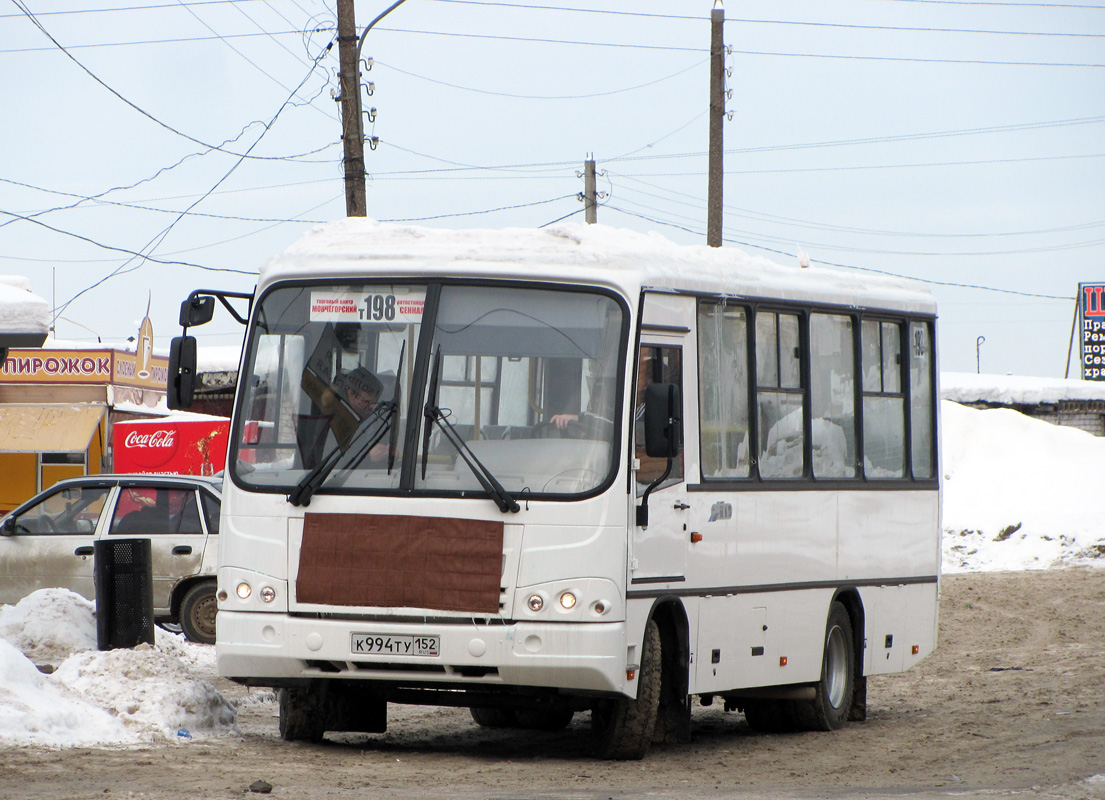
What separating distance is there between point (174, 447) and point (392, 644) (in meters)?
22.7

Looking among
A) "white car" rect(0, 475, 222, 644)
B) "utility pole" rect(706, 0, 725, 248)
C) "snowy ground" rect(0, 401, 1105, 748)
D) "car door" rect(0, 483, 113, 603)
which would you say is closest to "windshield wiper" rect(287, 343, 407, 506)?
"snowy ground" rect(0, 401, 1105, 748)

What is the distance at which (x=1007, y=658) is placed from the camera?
59.7ft

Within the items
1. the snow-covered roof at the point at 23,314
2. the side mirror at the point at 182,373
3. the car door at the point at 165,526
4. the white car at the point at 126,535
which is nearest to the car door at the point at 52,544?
the white car at the point at 126,535

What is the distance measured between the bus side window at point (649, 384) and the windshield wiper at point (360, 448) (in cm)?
132

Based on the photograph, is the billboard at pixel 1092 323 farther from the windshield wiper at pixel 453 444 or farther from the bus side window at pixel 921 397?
the windshield wiper at pixel 453 444

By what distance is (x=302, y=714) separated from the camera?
10.0m

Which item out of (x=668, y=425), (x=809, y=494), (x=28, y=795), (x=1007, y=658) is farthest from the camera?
(x=1007, y=658)

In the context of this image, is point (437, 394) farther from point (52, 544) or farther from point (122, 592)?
point (52, 544)

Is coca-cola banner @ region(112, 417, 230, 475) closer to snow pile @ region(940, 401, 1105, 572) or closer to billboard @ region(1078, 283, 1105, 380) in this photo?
snow pile @ region(940, 401, 1105, 572)

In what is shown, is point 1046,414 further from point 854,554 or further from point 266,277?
point 266,277

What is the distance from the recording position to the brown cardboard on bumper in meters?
8.91

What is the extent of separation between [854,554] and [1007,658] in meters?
6.84

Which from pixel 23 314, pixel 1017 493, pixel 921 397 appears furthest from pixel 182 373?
pixel 1017 493

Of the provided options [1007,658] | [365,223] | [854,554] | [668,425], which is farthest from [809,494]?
[1007,658]
